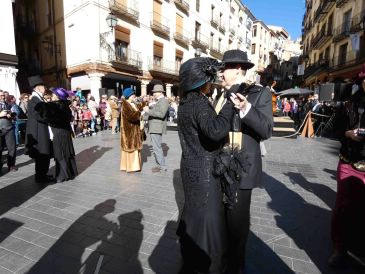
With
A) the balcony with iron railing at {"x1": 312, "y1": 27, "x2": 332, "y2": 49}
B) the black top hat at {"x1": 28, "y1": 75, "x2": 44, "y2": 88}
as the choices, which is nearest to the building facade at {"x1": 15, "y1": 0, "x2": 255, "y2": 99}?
the black top hat at {"x1": 28, "y1": 75, "x2": 44, "y2": 88}

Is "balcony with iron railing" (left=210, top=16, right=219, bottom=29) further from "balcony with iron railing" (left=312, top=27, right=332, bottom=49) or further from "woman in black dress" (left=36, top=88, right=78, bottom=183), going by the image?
"woman in black dress" (left=36, top=88, right=78, bottom=183)

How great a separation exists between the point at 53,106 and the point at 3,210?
77.1 inches

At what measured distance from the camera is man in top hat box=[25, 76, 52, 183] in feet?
16.3

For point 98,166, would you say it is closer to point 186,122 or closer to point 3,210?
point 3,210

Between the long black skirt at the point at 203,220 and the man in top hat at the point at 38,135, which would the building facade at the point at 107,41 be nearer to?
the man in top hat at the point at 38,135

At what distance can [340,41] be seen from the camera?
71.8 ft

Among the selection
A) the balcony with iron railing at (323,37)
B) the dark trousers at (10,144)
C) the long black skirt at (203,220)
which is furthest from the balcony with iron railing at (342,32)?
the long black skirt at (203,220)

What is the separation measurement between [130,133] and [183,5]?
21.8 metres

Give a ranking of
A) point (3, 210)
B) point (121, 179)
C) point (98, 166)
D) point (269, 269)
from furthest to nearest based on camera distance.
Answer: point (98, 166)
point (121, 179)
point (3, 210)
point (269, 269)

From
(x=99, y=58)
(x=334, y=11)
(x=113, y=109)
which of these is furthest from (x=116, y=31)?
(x=334, y=11)

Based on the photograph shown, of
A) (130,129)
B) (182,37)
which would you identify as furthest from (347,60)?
(130,129)

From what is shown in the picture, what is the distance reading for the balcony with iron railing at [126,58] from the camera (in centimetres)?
1742

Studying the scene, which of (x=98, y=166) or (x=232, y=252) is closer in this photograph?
(x=232, y=252)

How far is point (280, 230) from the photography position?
3287 mm
